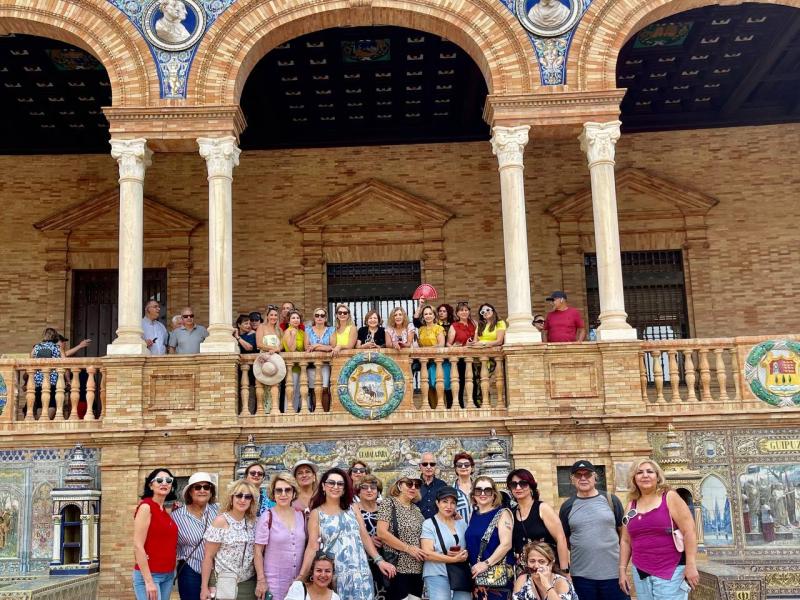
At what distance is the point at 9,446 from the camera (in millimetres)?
12094

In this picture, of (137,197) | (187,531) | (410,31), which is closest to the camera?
(187,531)

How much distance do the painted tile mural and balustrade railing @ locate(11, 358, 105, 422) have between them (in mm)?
470

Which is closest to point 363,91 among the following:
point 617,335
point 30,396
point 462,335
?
point 462,335

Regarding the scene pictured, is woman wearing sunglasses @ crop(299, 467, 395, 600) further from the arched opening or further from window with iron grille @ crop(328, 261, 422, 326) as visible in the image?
window with iron grille @ crop(328, 261, 422, 326)

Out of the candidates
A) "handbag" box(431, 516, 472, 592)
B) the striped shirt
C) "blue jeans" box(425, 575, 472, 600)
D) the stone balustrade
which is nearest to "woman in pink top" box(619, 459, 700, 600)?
"handbag" box(431, 516, 472, 592)

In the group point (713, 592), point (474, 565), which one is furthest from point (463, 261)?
point (474, 565)

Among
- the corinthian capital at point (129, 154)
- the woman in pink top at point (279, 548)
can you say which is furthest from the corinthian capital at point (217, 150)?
the woman in pink top at point (279, 548)

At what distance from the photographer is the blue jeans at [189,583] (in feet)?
24.3

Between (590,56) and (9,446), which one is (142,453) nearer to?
(9,446)

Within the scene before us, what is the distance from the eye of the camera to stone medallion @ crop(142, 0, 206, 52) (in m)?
13.0

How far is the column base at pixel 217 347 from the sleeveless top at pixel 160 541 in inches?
193

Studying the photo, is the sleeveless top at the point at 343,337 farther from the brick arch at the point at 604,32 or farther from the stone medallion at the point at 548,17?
the stone medallion at the point at 548,17

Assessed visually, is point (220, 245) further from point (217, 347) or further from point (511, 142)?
point (511, 142)

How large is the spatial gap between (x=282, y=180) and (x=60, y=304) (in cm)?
449
